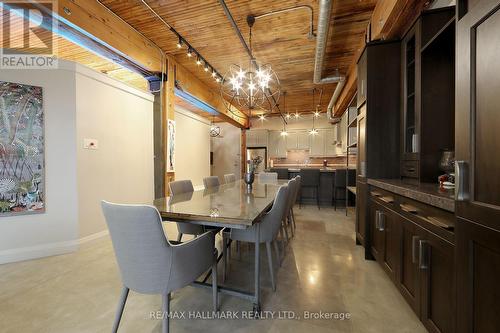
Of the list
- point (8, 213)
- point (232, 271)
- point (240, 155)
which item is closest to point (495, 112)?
point (232, 271)

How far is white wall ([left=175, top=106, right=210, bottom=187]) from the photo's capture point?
17.4ft

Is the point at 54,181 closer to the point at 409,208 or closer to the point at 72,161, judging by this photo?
the point at 72,161

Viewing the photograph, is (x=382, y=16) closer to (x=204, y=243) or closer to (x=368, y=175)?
(x=368, y=175)

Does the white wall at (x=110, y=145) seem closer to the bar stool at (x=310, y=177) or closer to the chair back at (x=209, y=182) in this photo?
the chair back at (x=209, y=182)

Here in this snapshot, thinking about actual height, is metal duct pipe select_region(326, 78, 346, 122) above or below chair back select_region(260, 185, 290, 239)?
above

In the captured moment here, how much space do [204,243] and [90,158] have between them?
103 inches

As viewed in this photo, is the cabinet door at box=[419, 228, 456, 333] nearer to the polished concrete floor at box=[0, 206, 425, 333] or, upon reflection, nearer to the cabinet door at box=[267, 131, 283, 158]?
the polished concrete floor at box=[0, 206, 425, 333]

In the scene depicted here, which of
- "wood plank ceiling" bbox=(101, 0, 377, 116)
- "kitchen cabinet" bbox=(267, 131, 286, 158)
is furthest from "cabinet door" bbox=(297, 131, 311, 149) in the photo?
"wood plank ceiling" bbox=(101, 0, 377, 116)

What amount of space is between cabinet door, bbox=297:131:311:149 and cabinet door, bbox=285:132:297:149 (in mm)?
119

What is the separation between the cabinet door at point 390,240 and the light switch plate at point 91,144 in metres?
3.76

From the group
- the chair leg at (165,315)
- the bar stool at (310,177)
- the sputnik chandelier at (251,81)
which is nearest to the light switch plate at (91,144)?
the sputnik chandelier at (251,81)

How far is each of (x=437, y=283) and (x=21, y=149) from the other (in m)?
4.10

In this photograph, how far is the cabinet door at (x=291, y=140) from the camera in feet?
27.9

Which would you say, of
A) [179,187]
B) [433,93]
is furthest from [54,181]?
[433,93]
